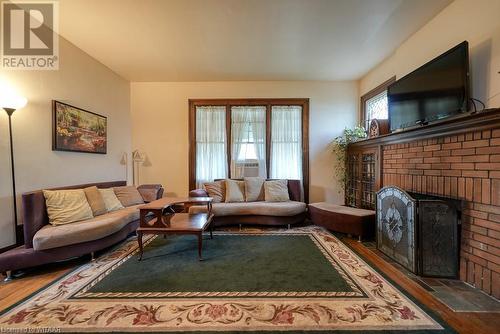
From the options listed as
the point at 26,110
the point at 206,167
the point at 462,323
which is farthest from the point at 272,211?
the point at 26,110

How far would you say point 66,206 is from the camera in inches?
107

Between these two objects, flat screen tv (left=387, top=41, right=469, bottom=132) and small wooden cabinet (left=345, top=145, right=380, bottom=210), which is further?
small wooden cabinet (left=345, top=145, right=380, bottom=210)

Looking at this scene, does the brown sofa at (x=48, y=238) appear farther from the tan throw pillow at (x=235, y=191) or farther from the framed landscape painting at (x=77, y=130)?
the tan throw pillow at (x=235, y=191)

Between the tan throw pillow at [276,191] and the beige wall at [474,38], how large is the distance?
2.74 meters

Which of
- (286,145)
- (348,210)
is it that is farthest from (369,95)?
(348,210)

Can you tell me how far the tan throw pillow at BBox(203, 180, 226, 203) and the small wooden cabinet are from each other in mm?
2499

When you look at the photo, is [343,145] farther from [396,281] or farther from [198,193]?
[198,193]

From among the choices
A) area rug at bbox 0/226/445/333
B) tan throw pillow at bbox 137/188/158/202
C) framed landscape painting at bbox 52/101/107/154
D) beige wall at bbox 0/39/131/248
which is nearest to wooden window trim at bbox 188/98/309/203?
tan throw pillow at bbox 137/188/158/202

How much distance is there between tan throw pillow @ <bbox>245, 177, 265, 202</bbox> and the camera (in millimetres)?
4230

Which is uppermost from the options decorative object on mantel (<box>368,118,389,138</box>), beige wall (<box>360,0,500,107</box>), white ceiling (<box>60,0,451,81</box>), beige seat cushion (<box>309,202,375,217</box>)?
white ceiling (<box>60,0,451,81</box>)

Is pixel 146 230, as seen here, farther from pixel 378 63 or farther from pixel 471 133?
pixel 378 63

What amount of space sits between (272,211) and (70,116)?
344 cm

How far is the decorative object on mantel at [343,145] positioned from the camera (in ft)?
13.9

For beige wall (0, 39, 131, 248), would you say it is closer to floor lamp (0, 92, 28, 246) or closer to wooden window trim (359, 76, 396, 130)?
floor lamp (0, 92, 28, 246)
